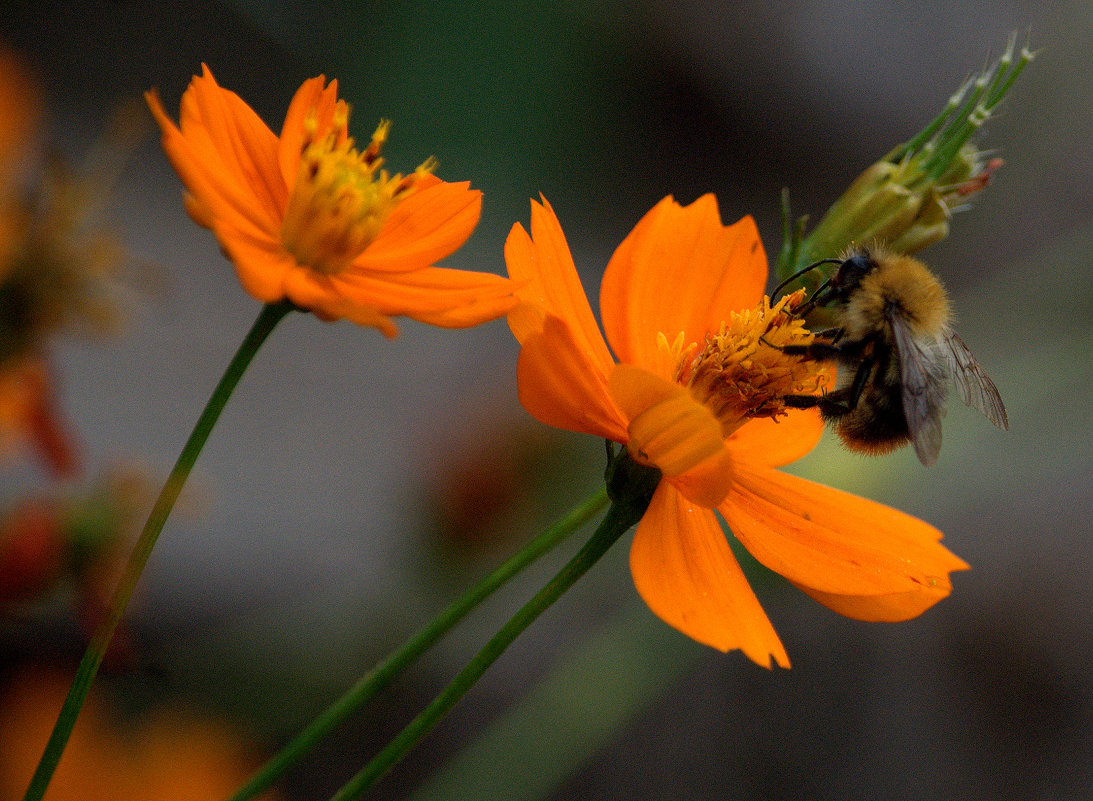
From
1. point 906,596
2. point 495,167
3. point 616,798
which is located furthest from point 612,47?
point 906,596

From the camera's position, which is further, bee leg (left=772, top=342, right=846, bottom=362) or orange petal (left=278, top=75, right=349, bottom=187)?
bee leg (left=772, top=342, right=846, bottom=362)

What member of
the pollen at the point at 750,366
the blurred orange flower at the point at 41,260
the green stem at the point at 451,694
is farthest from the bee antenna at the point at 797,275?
the blurred orange flower at the point at 41,260

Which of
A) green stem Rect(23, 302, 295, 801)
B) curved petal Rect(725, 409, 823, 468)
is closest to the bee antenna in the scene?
curved petal Rect(725, 409, 823, 468)

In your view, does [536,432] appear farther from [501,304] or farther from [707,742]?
[501,304]

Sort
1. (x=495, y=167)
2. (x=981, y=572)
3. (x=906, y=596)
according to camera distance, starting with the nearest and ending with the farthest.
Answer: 1. (x=906, y=596)
2. (x=981, y=572)
3. (x=495, y=167)

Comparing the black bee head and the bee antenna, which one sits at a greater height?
the bee antenna

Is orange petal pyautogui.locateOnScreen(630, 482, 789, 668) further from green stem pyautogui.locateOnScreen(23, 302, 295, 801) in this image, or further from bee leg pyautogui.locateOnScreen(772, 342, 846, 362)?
green stem pyautogui.locateOnScreen(23, 302, 295, 801)
